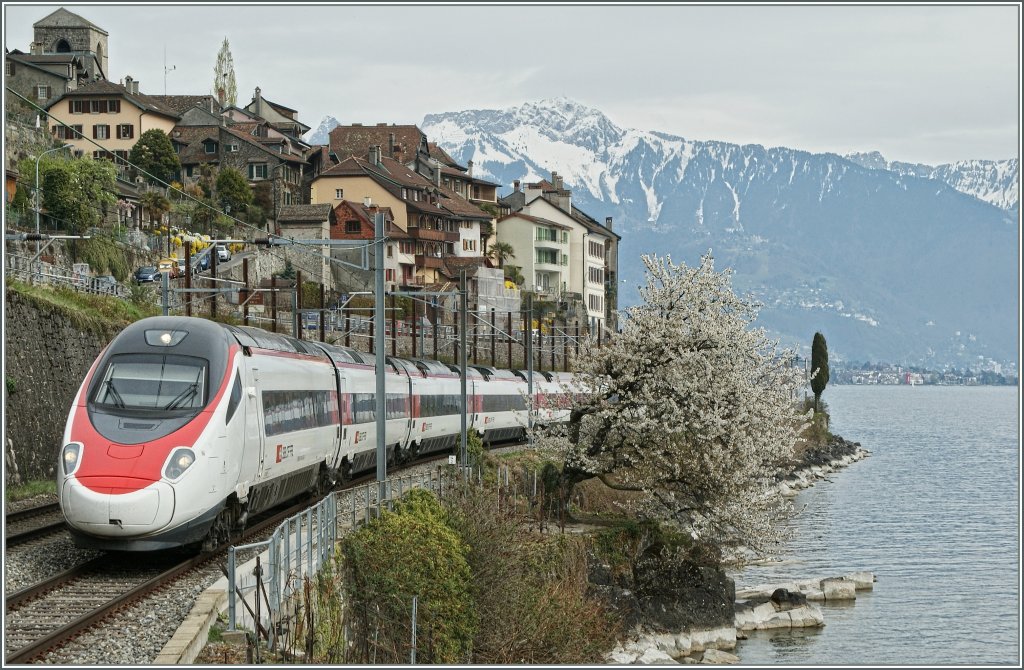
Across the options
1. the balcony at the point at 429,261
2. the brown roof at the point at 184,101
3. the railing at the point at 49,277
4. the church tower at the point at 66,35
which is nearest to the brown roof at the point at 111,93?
the brown roof at the point at 184,101

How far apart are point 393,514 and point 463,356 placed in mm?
16193

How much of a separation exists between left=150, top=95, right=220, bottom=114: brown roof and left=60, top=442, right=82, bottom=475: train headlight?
386 ft

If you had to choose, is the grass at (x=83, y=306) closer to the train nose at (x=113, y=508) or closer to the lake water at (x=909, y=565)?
the train nose at (x=113, y=508)

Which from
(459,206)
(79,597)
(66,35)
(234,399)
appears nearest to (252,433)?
(234,399)

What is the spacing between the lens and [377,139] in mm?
138625

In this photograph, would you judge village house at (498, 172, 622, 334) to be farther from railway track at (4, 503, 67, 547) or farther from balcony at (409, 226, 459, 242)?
railway track at (4, 503, 67, 547)

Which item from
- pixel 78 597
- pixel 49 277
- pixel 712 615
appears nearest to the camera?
pixel 78 597

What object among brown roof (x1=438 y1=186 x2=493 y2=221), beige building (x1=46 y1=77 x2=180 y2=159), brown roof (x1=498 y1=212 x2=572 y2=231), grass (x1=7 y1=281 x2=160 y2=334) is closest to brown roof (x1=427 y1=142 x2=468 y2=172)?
brown roof (x1=498 y1=212 x2=572 y2=231)

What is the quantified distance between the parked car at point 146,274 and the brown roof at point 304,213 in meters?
32.4

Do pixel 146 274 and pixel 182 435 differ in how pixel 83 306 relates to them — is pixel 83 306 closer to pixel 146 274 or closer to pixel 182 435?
pixel 182 435

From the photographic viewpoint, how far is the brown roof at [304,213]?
105312 mm

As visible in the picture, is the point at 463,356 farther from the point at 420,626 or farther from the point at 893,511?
the point at 893,511

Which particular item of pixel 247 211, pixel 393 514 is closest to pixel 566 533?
pixel 393 514

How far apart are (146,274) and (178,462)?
51403 millimetres
